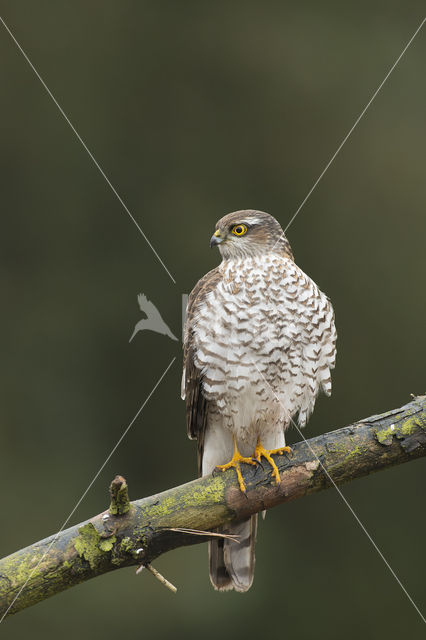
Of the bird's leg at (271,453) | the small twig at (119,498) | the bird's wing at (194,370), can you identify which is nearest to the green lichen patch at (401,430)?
the bird's leg at (271,453)

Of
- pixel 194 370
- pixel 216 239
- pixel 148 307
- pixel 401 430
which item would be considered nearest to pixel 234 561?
pixel 194 370

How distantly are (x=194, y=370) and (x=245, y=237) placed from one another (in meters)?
0.46

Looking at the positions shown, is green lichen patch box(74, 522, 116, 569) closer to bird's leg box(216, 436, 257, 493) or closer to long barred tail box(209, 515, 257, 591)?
bird's leg box(216, 436, 257, 493)

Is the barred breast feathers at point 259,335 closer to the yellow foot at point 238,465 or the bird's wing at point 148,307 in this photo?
the yellow foot at point 238,465

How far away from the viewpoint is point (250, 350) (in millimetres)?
2312

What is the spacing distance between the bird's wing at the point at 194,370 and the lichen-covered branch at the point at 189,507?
1.02 feet

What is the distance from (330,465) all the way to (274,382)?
1.03 ft

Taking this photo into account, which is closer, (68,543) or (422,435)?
(68,543)

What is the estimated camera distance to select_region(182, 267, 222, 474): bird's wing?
246 cm

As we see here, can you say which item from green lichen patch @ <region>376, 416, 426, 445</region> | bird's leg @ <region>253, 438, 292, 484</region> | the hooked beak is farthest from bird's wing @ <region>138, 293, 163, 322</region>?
green lichen patch @ <region>376, 416, 426, 445</region>

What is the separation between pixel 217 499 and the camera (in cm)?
223

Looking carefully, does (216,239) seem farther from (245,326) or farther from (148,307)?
(148,307)

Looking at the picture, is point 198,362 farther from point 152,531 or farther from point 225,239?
point 152,531

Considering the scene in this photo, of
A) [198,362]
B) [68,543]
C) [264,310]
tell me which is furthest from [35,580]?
[264,310]
